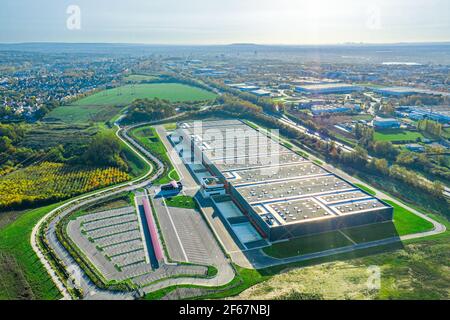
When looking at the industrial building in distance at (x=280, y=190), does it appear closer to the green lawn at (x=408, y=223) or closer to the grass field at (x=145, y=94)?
the green lawn at (x=408, y=223)

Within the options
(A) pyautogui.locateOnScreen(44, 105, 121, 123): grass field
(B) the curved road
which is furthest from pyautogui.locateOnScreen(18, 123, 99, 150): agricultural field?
(B) the curved road

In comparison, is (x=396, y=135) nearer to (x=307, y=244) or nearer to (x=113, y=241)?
(x=307, y=244)

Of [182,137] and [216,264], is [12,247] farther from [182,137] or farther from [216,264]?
[182,137]

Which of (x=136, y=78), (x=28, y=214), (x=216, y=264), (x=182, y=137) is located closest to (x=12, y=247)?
(x=28, y=214)

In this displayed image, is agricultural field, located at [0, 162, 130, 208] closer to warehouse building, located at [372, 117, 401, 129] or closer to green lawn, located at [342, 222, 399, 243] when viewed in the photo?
green lawn, located at [342, 222, 399, 243]

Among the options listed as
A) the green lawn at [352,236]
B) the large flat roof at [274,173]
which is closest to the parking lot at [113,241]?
the green lawn at [352,236]
